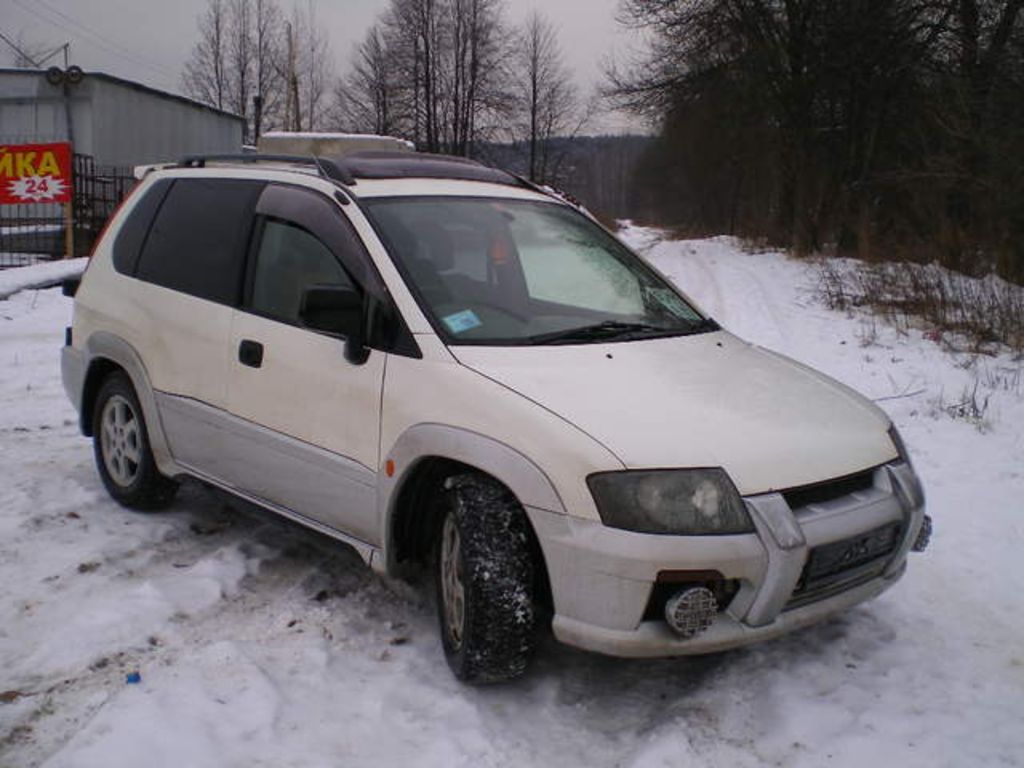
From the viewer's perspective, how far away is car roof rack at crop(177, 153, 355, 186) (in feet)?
12.7

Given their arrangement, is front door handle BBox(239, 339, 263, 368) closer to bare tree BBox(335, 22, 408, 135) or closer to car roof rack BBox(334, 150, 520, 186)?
car roof rack BBox(334, 150, 520, 186)

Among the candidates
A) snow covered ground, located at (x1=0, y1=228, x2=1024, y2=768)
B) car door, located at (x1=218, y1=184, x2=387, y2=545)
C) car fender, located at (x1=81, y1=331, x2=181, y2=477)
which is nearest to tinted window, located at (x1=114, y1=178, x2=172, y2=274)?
car fender, located at (x1=81, y1=331, x2=181, y2=477)

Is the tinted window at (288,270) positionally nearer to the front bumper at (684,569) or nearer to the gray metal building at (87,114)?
the front bumper at (684,569)

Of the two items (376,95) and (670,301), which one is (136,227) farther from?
(376,95)

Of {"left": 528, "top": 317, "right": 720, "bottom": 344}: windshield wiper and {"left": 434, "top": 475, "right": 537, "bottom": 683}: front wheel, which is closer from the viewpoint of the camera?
{"left": 434, "top": 475, "right": 537, "bottom": 683}: front wheel

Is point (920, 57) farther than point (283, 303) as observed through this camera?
Yes

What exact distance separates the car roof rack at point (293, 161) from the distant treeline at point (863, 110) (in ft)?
35.1

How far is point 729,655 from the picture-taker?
335cm

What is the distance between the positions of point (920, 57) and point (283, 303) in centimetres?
1991

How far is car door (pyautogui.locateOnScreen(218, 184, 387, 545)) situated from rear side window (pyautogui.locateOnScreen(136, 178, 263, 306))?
0.37 feet

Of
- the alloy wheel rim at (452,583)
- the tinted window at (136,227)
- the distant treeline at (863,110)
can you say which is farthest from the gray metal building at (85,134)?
the alloy wheel rim at (452,583)

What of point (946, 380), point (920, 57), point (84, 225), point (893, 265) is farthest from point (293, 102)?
point (946, 380)

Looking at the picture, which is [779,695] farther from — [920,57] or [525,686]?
[920,57]

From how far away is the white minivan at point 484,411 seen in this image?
2.78 meters
